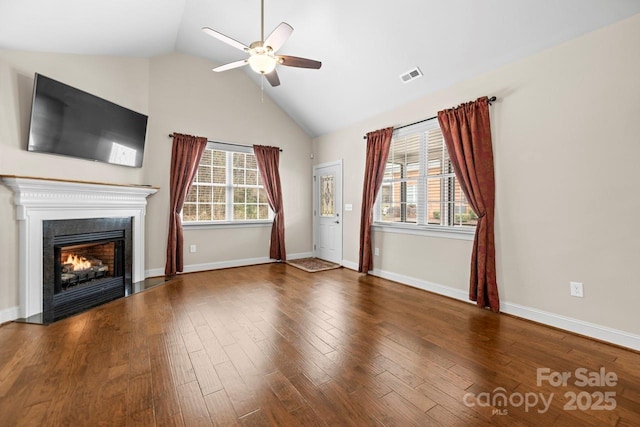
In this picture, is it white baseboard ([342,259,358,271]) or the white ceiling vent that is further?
white baseboard ([342,259,358,271])

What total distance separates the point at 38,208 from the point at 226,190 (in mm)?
2699

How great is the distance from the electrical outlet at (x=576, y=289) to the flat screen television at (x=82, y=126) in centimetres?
554

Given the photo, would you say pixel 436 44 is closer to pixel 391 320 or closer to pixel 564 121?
pixel 564 121

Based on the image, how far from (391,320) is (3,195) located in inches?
161

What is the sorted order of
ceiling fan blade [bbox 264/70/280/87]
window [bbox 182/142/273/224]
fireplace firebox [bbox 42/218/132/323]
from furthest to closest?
window [bbox 182/142/273/224] < ceiling fan blade [bbox 264/70/280/87] < fireplace firebox [bbox 42/218/132/323]

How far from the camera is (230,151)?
17.6 feet

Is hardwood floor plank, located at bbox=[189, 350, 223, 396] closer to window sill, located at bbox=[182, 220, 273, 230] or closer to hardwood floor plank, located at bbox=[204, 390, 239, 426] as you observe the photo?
hardwood floor plank, located at bbox=[204, 390, 239, 426]

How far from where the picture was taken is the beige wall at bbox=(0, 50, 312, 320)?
286cm

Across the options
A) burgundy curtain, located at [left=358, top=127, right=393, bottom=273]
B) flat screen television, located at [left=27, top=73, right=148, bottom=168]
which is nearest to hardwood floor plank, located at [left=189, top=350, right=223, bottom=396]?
flat screen television, located at [left=27, top=73, right=148, bottom=168]

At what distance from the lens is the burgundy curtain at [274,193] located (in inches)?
221

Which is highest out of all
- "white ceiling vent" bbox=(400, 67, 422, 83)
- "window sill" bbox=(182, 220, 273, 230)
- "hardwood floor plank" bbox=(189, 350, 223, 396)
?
"white ceiling vent" bbox=(400, 67, 422, 83)

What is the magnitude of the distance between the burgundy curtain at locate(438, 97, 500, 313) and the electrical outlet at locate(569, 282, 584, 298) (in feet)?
2.10

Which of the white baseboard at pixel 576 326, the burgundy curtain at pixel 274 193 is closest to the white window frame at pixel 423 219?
the white baseboard at pixel 576 326

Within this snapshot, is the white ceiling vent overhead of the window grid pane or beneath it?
overhead
